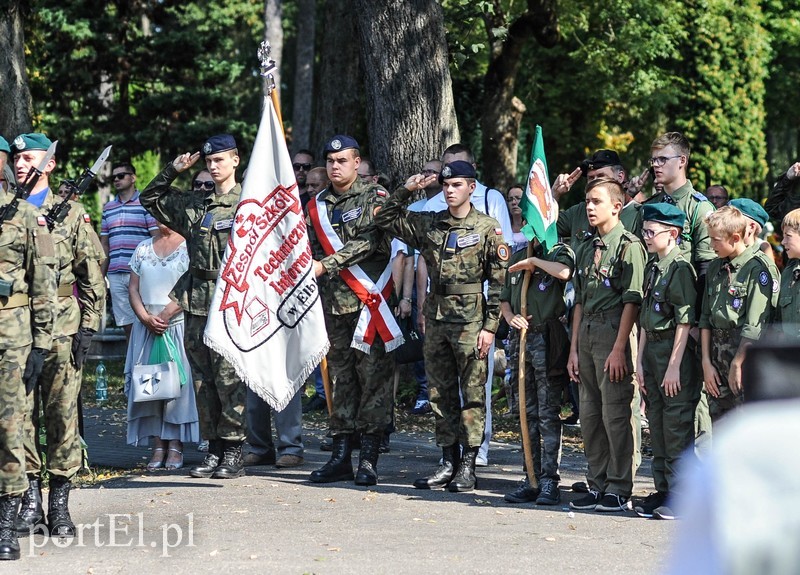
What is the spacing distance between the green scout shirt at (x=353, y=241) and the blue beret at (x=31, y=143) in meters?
2.17

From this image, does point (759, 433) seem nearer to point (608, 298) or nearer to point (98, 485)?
point (608, 298)

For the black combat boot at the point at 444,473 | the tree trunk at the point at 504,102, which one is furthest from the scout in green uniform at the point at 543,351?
the tree trunk at the point at 504,102

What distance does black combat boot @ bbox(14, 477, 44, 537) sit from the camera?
6.93 metres

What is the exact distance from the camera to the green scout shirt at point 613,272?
7.44 m

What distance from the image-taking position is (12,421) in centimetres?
630

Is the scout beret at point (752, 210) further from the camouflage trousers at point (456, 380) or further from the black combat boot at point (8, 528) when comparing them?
the black combat boot at point (8, 528)

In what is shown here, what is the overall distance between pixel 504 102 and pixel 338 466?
12.3 metres

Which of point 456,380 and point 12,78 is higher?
point 12,78

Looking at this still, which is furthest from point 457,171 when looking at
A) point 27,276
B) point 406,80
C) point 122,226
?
point 122,226

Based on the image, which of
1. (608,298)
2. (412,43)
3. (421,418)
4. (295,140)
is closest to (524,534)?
(608,298)

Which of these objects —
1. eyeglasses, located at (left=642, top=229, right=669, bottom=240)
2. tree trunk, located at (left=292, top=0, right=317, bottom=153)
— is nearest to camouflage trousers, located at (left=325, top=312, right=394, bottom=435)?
eyeglasses, located at (left=642, top=229, right=669, bottom=240)

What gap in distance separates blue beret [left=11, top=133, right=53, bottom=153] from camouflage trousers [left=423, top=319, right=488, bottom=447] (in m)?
2.83

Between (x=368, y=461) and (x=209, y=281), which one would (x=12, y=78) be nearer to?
(x=209, y=281)

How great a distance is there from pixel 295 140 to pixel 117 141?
3.93 m
